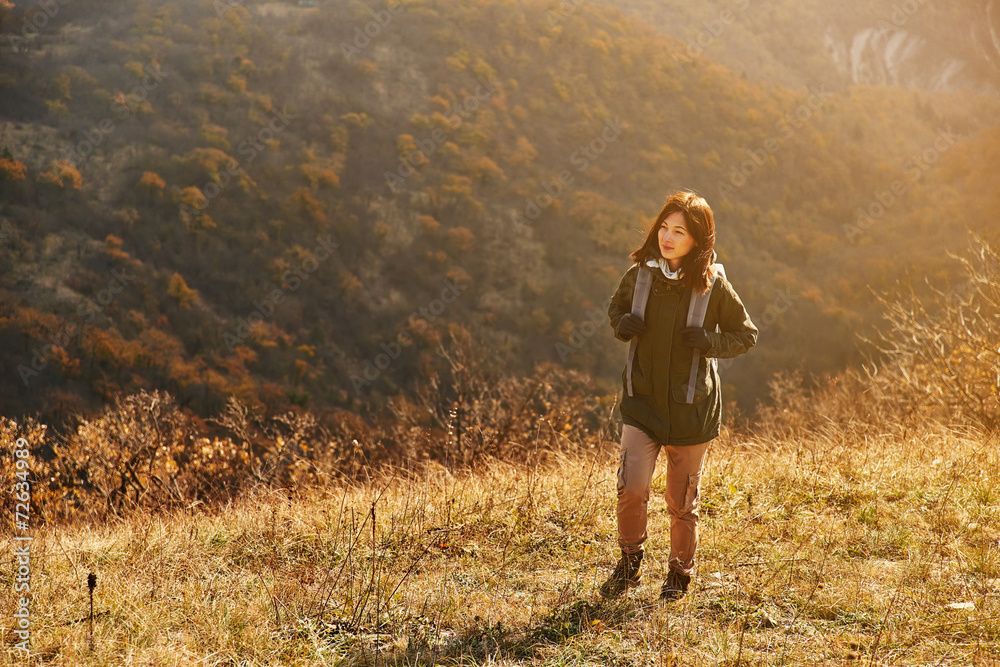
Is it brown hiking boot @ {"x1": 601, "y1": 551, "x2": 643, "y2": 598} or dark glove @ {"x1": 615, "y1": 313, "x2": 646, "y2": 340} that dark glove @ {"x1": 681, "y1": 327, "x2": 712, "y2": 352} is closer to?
dark glove @ {"x1": 615, "y1": 313, "x2": 646, "y2": 340}

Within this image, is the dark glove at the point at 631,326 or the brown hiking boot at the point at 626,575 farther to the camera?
the brown hiking boot at the point at 626,575

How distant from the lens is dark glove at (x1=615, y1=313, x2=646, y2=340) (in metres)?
2.67

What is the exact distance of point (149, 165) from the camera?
28.5 metres

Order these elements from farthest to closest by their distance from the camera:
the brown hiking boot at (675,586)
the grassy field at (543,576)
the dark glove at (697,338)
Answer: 1. the brown hiking boot at (675,586)
2. the dark glove at (697,338)
3. the grassy field at (543,576)

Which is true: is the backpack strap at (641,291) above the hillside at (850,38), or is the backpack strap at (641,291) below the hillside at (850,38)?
below

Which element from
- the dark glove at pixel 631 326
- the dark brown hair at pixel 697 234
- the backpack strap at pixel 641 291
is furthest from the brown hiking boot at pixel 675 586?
the dark brown hair at pixel 697 234

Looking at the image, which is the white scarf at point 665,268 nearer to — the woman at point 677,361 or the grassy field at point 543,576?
the woman at point 677,361

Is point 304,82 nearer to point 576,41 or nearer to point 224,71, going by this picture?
point 224,71

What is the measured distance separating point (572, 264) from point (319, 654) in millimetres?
27753

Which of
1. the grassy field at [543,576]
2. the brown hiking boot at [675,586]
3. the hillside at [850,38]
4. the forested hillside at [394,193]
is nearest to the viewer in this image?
the grassy field at [543,576]

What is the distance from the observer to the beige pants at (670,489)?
2664 mm

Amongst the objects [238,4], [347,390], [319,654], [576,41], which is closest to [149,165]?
[347,390]

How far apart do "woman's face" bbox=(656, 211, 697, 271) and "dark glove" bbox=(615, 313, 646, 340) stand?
0.29 metres

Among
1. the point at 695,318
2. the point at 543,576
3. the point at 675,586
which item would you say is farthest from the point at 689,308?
the point at 543,576
